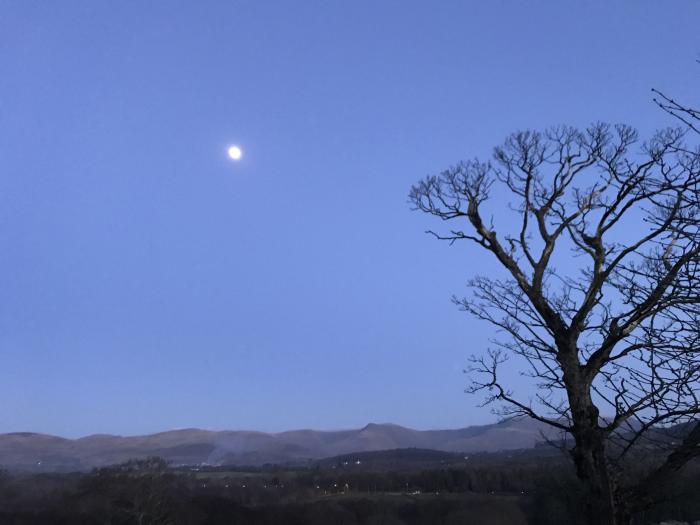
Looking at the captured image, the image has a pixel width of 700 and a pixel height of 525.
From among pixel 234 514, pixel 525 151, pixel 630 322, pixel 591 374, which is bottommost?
pixel 234 514

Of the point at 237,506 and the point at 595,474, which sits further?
the point at 237,506

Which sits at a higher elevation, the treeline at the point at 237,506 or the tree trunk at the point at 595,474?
the tree trunk at the point at 595,474

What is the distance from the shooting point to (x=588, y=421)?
716 cm

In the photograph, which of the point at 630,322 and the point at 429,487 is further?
the point at 429,487

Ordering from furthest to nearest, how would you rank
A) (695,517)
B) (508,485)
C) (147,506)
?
(508,485) < (147,506) < (695,517)

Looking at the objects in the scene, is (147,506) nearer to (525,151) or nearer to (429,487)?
(525,151)

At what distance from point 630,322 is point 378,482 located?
14413 cm

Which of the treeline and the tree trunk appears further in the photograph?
the treeline

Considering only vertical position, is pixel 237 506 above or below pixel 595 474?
below

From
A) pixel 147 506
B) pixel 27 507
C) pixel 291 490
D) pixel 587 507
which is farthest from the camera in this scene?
pixel 291 490

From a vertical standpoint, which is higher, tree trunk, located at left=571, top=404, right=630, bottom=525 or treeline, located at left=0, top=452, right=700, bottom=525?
tree trunk, located at left=571, top=404, right=630, bottom=525

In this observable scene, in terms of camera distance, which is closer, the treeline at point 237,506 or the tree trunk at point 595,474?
the tree trunk at point 595,474

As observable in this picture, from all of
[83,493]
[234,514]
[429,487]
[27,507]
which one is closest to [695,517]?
[234,514]

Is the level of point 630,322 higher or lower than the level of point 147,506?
higher
